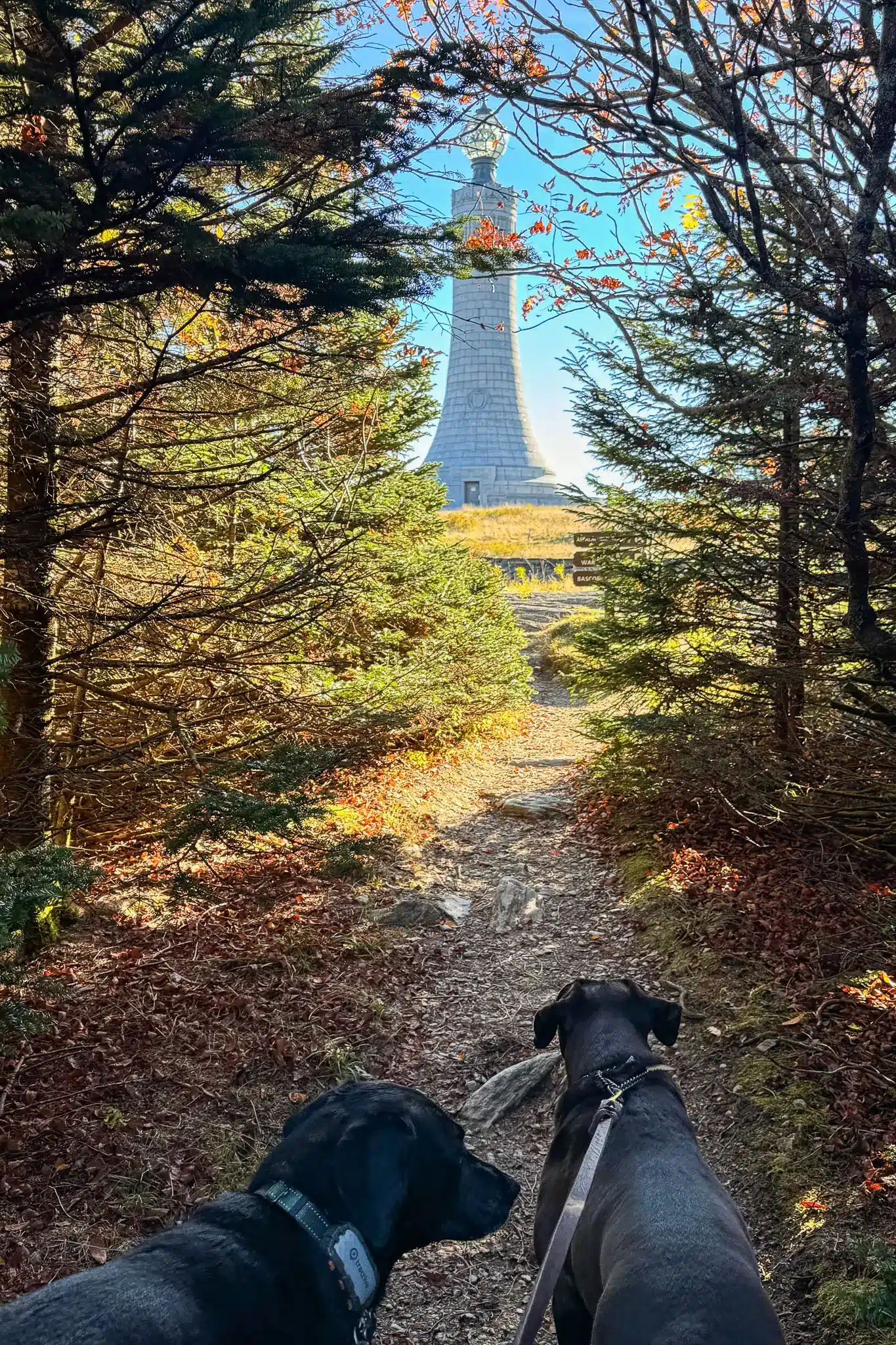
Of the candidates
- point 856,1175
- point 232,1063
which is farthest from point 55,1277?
point 856,1175

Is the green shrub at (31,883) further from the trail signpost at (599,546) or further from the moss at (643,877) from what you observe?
the trail signpost at (599,546)

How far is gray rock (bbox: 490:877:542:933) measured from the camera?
674 centimetres

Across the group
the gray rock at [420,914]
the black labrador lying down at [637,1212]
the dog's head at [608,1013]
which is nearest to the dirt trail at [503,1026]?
the gray rock at [420,914]

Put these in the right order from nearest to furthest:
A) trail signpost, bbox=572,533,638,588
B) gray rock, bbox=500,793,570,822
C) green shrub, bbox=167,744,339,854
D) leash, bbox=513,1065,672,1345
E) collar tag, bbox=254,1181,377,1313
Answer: leash, bbox=513,1065,672,1345 < collar tag, bbox=254,1181,377,1313 < green shrub, bbox=167,744,339,854 < trail signpost, bbox=572,533,638,588 < gray rock, bbox=500,793,570,822

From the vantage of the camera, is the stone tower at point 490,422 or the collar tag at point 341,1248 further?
the stone tower at point 490,422

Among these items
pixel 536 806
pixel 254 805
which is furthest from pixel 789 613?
pixel 254 805

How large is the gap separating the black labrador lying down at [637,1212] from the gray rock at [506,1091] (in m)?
1.24

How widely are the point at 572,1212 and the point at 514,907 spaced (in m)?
4.60

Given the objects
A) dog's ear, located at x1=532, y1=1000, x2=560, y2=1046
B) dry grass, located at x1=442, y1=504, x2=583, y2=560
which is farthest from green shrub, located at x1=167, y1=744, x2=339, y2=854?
dry grass, located at x1=442, y1=504, x2=583, y2=560

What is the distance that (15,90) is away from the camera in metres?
Result: 3.12

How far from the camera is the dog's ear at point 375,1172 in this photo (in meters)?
2.42

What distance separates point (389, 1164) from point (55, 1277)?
1766 millimetres

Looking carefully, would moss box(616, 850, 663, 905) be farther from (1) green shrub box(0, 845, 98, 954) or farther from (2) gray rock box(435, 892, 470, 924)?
(1) green shrub box(0, 845, 98, 954)

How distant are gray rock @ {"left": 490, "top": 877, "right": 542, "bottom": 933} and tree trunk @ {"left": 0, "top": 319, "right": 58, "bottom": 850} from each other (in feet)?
11.8
